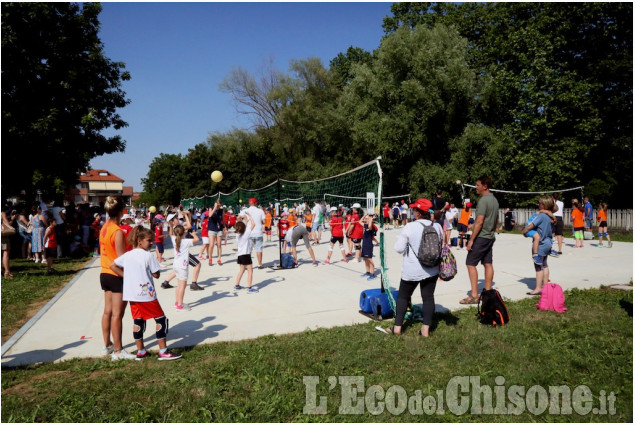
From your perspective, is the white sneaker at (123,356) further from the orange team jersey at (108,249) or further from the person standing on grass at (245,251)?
the person standing on grass at (245,251)

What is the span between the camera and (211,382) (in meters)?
4.39

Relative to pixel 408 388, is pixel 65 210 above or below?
above

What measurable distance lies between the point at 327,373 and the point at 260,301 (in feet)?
11.9

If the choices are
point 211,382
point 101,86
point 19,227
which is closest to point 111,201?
point 211,382

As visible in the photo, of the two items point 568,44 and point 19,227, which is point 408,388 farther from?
point 568,44

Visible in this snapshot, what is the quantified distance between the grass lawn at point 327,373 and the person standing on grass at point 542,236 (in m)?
1.71

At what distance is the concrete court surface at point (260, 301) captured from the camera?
595 cm

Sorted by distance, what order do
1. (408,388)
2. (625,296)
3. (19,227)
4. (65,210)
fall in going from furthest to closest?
(65,210) → (19,227) → (625,296) → (408,388)

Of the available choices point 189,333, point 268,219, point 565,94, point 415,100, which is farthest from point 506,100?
point 189,333

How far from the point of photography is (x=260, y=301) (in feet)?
26.3

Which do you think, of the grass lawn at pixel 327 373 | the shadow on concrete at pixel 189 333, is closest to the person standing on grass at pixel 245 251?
the shadow on concrete at pixel 189 333

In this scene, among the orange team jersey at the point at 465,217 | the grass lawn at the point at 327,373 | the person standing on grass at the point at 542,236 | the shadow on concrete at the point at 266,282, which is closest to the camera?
the grass lawn at the point at 327,373

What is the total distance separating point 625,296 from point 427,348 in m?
4.54

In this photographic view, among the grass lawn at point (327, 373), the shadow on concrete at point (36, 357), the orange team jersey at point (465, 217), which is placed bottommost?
the grass lawn at point (327, 373)
